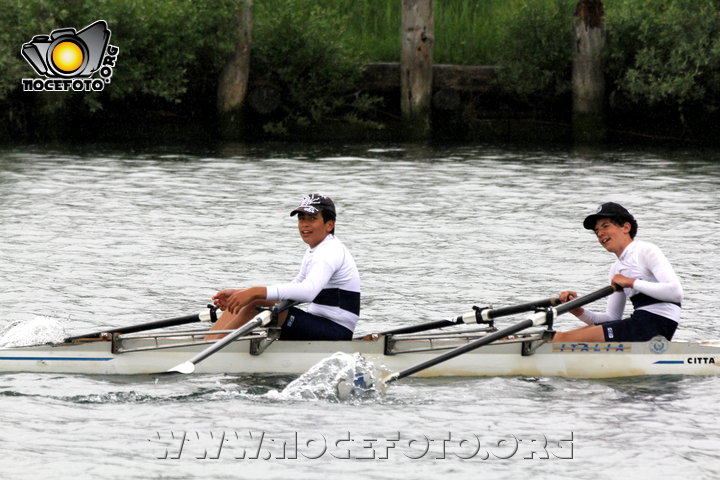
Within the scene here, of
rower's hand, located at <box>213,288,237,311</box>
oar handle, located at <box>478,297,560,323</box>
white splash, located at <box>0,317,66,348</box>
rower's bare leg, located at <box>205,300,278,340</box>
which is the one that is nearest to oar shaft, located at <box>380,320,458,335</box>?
oar handle, located at <box>478,297,560,323</box>

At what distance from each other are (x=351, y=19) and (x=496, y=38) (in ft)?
16.0

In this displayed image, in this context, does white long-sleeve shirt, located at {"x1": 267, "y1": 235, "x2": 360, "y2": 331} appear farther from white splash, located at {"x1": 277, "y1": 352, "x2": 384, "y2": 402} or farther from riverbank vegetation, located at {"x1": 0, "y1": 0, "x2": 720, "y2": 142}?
riverbank vegetation, located at {"x1": 0, "y1": 0, "x2": 720, "y2": 142}

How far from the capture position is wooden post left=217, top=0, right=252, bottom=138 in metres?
35.5

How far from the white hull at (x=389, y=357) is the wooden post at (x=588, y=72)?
23.5m

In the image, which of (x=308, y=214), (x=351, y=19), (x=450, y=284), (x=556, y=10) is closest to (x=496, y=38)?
(x=556, y=10)

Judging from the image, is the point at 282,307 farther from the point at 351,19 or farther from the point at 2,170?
the point at 351,19

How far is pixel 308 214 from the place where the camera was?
12.0 metres

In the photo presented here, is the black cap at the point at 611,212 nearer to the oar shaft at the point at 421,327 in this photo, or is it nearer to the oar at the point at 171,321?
the oar shaft at the point at 421,327

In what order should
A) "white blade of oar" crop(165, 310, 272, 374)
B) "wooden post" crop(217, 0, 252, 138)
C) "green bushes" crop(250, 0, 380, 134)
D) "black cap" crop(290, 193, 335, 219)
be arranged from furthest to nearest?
"green bushes" crop(250, 0, 380, 134), "wooden post" crop(217, 0, 252, 138), "black cap" crop(290, 193, 335, 219), "white blade of oar" crop(165, 310, 272, 374)

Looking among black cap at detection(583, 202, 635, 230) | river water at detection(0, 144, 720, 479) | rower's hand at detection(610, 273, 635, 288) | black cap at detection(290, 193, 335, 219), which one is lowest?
river water at detection(0, 144, 720, 479)

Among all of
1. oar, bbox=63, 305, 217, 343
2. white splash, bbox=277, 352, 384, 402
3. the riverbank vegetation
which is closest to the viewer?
white splash, bbox=277, 352, 384, 402

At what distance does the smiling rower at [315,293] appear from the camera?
11828 mm

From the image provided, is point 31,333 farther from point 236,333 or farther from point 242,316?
point 236,333

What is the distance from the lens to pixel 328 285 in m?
12.2
